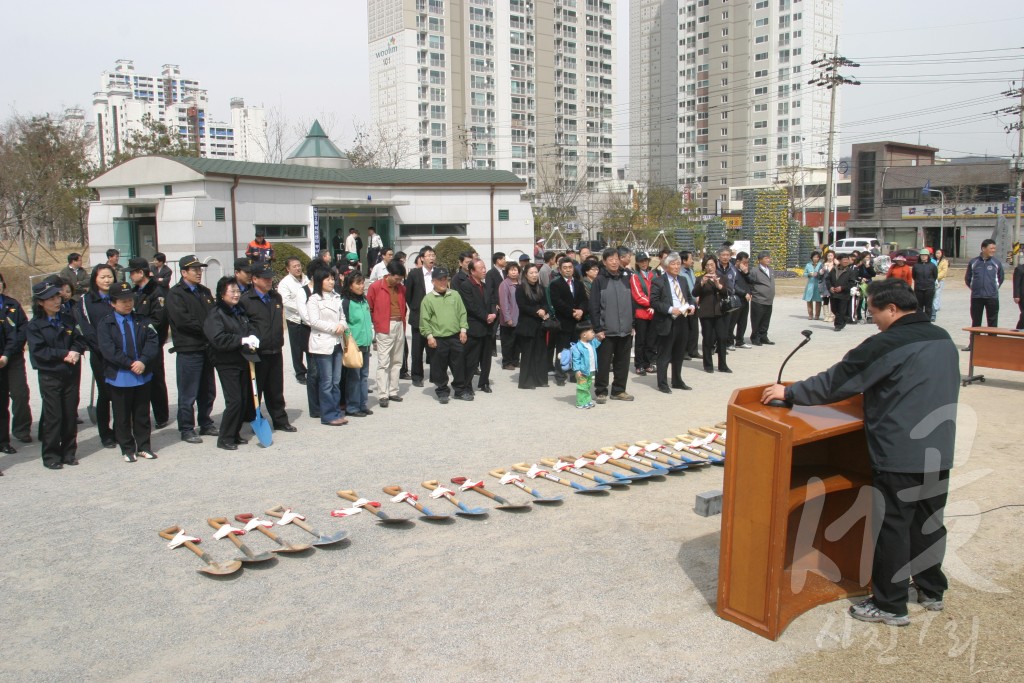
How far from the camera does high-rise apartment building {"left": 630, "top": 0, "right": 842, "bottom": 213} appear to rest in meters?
92.2

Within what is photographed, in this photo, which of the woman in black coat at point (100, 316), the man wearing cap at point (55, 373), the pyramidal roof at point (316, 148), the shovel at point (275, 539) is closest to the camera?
the shovel at point (275, 539)

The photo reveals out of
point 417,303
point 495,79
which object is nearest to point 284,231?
point 417,303

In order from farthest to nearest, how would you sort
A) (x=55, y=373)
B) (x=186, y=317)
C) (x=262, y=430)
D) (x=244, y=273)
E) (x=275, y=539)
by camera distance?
1. (x=244, y=273)
2. (x=186, y=317)
3. (x=262, y=430)
4. (x=55, y=373)
5. (x=275, y=539)

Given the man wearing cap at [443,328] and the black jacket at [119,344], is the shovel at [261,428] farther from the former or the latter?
the man wearing cap at [443,328]

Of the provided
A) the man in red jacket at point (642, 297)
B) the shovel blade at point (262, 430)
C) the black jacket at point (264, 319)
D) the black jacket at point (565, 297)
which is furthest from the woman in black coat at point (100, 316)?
the man in red jacket at point (642, 297)

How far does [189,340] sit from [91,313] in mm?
1050

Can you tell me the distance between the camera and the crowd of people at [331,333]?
7672 mm

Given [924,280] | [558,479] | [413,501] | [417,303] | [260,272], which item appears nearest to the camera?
[413,501]

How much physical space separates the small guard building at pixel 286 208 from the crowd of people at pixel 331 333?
10.9 metres

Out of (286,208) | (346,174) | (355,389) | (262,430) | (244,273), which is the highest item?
(346,174)

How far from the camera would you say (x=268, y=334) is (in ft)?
27.5

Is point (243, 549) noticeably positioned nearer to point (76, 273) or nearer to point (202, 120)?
point (76, 273)

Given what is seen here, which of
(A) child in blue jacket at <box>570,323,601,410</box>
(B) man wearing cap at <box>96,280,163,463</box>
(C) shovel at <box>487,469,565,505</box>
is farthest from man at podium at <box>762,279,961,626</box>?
(B) man wearing cap at <box>96,280,163,463</box>

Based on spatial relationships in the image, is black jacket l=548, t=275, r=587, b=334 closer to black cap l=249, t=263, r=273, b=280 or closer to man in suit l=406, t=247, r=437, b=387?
man in suit l=406, t=247, r=437, b=387
